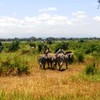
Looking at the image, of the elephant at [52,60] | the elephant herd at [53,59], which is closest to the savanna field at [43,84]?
the elephant herd at [53,59]

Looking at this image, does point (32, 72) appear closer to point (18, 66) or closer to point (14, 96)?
point (18, 66)

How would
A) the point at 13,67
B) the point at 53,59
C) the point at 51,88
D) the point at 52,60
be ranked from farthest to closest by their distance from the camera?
the point at 52,60 < the point at 53,59 < the point at 13,67 < the point at 51,88

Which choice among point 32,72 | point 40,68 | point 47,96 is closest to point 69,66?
point 40,68

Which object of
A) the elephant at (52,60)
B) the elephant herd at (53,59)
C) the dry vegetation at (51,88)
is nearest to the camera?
the dry vegetation at (51,88)

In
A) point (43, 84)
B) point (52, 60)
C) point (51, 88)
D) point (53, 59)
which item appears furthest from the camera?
point (52, 60)

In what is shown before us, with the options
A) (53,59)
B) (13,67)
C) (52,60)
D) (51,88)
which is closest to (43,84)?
(51,88)

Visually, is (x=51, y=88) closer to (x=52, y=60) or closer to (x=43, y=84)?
(x=43, y=84)

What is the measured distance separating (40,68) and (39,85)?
8.79 m

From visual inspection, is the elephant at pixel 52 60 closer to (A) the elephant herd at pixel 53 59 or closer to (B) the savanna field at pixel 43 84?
(A) the elephant herd at pixel 53 59

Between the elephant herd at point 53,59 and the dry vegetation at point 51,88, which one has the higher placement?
the elephant herd at point 53,59

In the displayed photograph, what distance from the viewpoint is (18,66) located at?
2467 centimetres

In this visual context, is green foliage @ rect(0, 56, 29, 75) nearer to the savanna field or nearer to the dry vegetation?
the savanna field

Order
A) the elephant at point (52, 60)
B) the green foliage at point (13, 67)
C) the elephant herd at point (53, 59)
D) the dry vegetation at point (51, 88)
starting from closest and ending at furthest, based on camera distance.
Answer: the dry vegetation at point (51, 88)
the green foliage at point (13, 67)
the elephant herd at point (53, 59)
the elephant at point (52, 60)

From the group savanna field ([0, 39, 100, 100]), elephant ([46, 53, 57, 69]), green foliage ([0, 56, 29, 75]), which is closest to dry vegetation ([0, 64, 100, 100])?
savanna field ([0, 39, 100, 100])
